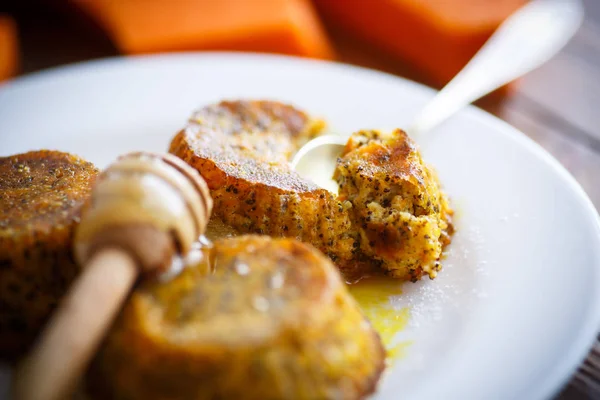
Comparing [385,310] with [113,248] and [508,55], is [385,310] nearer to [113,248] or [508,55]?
[113,248]

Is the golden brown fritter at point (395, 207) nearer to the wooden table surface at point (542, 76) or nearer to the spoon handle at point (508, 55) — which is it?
the spoon handle at point (508, 55)

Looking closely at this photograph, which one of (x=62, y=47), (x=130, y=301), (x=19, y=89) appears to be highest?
(x=130, y=301)

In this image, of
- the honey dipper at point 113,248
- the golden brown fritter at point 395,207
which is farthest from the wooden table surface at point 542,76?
the honey dipper at point 113,248

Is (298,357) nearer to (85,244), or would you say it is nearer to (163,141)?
(85,244)

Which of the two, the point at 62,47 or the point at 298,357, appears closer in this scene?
the point at 298,357

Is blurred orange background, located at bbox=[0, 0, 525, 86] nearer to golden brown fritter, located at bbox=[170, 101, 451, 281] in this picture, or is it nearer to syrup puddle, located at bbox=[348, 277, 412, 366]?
golden brown fritter, located at bbox=[170, 101, 451, 281]

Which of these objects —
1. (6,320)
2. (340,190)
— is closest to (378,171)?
(340,190)

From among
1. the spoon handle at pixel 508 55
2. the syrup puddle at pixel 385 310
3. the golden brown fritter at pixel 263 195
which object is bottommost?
the syrup puddle at pixel 385 310
